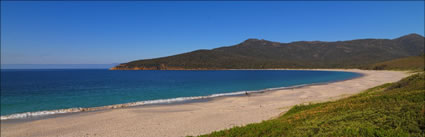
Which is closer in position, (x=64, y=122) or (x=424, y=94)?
(x=424, y=94)

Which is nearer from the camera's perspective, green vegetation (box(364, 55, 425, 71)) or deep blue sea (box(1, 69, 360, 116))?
deep blue sea (box(1, 69, 360, 116))

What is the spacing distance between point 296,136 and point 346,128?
1.37 meters

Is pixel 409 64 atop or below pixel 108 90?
atop

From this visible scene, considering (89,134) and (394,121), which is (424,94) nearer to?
(394,121)

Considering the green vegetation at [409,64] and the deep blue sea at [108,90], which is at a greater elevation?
the green vegetation at [409,64]

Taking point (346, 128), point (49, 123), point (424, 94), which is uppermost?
point (424, 94)

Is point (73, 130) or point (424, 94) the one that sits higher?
point (424, 94)

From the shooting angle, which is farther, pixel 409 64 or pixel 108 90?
pixel 409 64

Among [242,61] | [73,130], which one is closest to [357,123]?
[73,130]

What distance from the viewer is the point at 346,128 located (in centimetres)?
595

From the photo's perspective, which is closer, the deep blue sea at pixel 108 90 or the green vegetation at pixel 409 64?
the deep blue sea at pixel 108 90

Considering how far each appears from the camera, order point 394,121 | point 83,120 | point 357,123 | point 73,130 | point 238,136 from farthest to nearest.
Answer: point 83,120 → point 73,130 → point 238,136 → point 357,123 → point 394,121

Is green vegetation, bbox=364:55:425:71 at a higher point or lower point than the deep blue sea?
higher

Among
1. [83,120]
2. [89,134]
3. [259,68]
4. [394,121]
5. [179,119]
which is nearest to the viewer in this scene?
[394,121]
